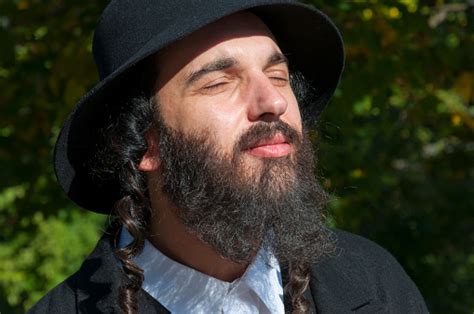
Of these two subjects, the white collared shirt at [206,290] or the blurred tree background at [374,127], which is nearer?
the white collared shirt at [206,290]

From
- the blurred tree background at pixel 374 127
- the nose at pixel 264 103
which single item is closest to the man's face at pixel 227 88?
the nose at pixel 264 103

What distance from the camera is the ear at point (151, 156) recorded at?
2.88 meters

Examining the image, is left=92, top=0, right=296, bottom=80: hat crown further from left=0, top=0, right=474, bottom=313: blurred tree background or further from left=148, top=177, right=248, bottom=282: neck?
left=0, top=0, right=474, bottom=313: blurred tree background

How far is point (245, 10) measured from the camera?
280cm

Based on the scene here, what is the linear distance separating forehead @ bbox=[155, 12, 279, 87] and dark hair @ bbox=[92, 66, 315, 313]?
74 millimetres

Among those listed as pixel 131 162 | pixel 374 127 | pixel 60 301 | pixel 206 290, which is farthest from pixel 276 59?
pixel 374 127

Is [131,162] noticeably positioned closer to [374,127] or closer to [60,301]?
[60,301]

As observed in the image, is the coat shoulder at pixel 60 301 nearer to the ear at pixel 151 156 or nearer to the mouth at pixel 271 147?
the ear at pixel 151 156

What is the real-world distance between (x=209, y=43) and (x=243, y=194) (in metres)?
0.41

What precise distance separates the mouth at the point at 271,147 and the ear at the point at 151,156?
33 centimetres

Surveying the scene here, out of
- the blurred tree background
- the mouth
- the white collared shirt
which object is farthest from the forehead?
the blurred tree background

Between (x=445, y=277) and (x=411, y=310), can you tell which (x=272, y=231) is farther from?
(x=445, y=277)

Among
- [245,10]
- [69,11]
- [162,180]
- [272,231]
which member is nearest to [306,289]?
[272,231]

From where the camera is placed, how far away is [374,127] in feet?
16.4
